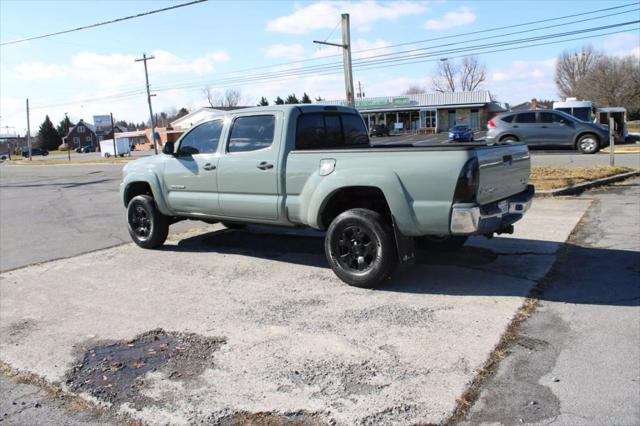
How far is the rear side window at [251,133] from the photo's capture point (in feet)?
20.8

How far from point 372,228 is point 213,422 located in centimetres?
264

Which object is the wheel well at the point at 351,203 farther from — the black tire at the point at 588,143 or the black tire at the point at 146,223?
the black tire at the point at 588,143

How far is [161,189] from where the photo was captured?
7586 millimetres

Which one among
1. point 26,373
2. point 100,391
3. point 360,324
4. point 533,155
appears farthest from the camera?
point 533,155

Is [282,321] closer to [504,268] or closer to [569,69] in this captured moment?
[504,268]

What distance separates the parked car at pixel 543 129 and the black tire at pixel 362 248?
17194mm

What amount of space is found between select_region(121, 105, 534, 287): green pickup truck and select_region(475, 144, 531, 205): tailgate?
0.01 meters

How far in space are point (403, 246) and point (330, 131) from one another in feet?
6.78

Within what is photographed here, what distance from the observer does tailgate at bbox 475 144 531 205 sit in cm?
499

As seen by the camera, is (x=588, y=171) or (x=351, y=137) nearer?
(x=351, y=137)

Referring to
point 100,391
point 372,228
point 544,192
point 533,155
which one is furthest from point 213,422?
point 533,155

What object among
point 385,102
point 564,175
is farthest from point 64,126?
point 564,175

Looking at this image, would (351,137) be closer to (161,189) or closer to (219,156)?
(219,156)

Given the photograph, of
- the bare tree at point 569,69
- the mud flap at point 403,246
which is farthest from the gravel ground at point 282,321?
the bare tree at point 569,69
